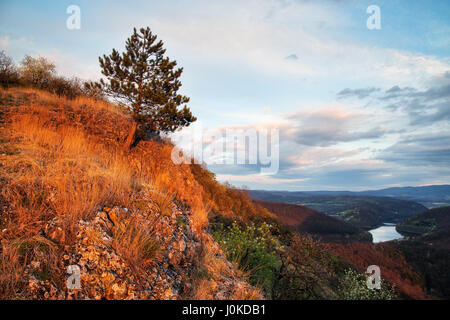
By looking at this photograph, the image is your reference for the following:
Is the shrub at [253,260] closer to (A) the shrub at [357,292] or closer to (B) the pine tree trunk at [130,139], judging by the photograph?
(A) the shrub at [357,292]

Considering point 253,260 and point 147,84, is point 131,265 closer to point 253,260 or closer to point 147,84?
point 253,260

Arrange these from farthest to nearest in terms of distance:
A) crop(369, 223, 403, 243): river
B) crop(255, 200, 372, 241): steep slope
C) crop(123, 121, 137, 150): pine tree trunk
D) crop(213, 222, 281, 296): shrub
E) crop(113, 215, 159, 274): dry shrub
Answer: crop(369, 223, 403, 243): river < crop(255, 200, 372, 241): steep slope < crop(123, 121, 137, 150): pine tree trunk < crop(213, 222, 281, 296): shrub < crop(113, 215, 159, 274): dry shrub

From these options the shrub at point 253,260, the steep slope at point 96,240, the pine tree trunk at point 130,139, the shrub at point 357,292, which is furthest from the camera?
the pine tree trunk at point 130,139

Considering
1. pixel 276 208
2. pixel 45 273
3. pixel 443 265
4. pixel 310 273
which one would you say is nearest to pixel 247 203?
pixel 310 273

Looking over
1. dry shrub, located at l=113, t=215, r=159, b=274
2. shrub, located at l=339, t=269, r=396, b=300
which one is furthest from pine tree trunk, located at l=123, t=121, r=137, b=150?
shrub, located at l=339, t=269, r=396, b=300

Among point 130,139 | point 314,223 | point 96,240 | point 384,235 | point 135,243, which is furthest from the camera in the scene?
point 384,235

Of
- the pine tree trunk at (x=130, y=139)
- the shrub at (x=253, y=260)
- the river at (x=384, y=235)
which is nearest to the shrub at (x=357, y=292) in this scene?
the shrub at (x=253, y=260)

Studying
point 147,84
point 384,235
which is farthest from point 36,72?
point 384,235

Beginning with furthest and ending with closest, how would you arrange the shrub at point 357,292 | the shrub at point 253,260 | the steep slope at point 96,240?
the shrub at point 357,292 → the shrub at point 253,260 → the steep slope at point 96,240

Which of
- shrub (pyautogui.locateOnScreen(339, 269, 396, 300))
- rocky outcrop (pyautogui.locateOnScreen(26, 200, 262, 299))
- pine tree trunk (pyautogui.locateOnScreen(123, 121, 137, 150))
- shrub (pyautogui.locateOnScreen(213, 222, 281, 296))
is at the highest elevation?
pine tree trunk (pyautogui.locateOnScreen(123, 121, 137, 150))

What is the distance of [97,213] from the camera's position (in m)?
3.61

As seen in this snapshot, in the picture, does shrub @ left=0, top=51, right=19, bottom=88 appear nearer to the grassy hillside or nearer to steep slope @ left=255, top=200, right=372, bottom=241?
the grassy hillside

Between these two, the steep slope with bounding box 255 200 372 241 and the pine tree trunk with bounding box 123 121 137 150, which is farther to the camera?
the steep slope with bounding box 255 200 372 241
